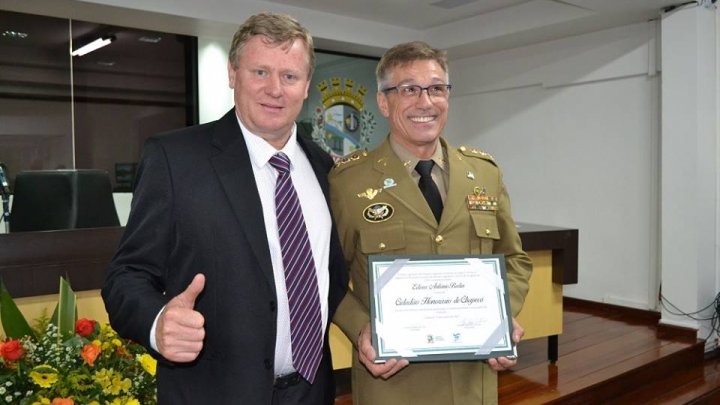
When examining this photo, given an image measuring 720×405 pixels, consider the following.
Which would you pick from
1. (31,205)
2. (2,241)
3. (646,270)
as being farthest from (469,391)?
(646,270)

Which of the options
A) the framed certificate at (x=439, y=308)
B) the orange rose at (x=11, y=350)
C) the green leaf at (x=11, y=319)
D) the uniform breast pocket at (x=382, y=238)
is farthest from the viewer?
the green leaf at (x=11, y=319)

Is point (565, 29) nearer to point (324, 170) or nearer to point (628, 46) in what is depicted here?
point (628, 46)

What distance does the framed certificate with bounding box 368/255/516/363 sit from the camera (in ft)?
4.48

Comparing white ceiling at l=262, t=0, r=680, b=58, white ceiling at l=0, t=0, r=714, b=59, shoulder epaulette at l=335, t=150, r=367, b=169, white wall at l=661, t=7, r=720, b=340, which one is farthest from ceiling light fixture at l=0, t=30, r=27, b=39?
white wall at l=661, t=7, r=720, b=340

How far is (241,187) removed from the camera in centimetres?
119

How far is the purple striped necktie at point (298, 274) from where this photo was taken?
121 centimetres

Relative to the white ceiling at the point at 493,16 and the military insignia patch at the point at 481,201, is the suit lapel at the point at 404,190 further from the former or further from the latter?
the white ceiling at the point at 493,16

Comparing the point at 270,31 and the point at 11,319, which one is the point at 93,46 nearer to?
the point at 11,319

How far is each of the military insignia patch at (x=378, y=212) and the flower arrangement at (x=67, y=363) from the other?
34.0 inches

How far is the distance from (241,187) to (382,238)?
446mm

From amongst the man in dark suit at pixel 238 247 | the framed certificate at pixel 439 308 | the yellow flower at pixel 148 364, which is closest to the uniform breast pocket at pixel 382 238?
the framed certificate at pixel 439 308

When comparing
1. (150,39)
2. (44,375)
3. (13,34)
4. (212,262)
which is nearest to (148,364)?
(44,375)

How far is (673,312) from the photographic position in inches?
176

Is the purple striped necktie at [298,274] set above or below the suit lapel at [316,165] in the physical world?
below
